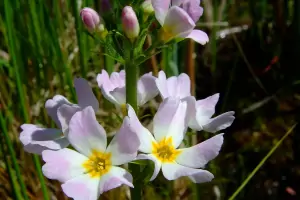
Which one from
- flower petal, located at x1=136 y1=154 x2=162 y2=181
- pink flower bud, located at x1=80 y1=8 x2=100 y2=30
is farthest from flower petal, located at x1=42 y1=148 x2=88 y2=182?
pink flower bud, located at x1=80 y1=8 x2=100 y2=30

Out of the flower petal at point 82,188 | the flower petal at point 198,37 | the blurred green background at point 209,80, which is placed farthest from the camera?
the blurred green background at point 209,80

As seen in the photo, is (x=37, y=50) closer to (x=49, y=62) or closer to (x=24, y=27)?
(x=49, y=62)

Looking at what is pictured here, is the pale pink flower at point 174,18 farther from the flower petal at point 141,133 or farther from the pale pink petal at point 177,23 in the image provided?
the flower petal at point 141,133

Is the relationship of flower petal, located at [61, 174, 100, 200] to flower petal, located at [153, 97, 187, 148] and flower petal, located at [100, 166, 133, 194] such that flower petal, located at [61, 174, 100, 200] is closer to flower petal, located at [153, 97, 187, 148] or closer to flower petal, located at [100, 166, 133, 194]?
flower petal, located at [100, 166, 133, 194]

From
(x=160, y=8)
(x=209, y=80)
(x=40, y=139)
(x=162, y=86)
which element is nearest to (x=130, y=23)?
(x=160, y=8)

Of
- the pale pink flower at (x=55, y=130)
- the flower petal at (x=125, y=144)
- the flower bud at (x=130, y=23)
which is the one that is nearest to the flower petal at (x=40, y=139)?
the pale pink flower at (x=55, y=130)

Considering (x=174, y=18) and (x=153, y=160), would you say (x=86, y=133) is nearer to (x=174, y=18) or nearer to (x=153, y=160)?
(x=153, y=160)

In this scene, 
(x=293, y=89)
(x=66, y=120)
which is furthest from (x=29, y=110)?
(x=293, y=89)
